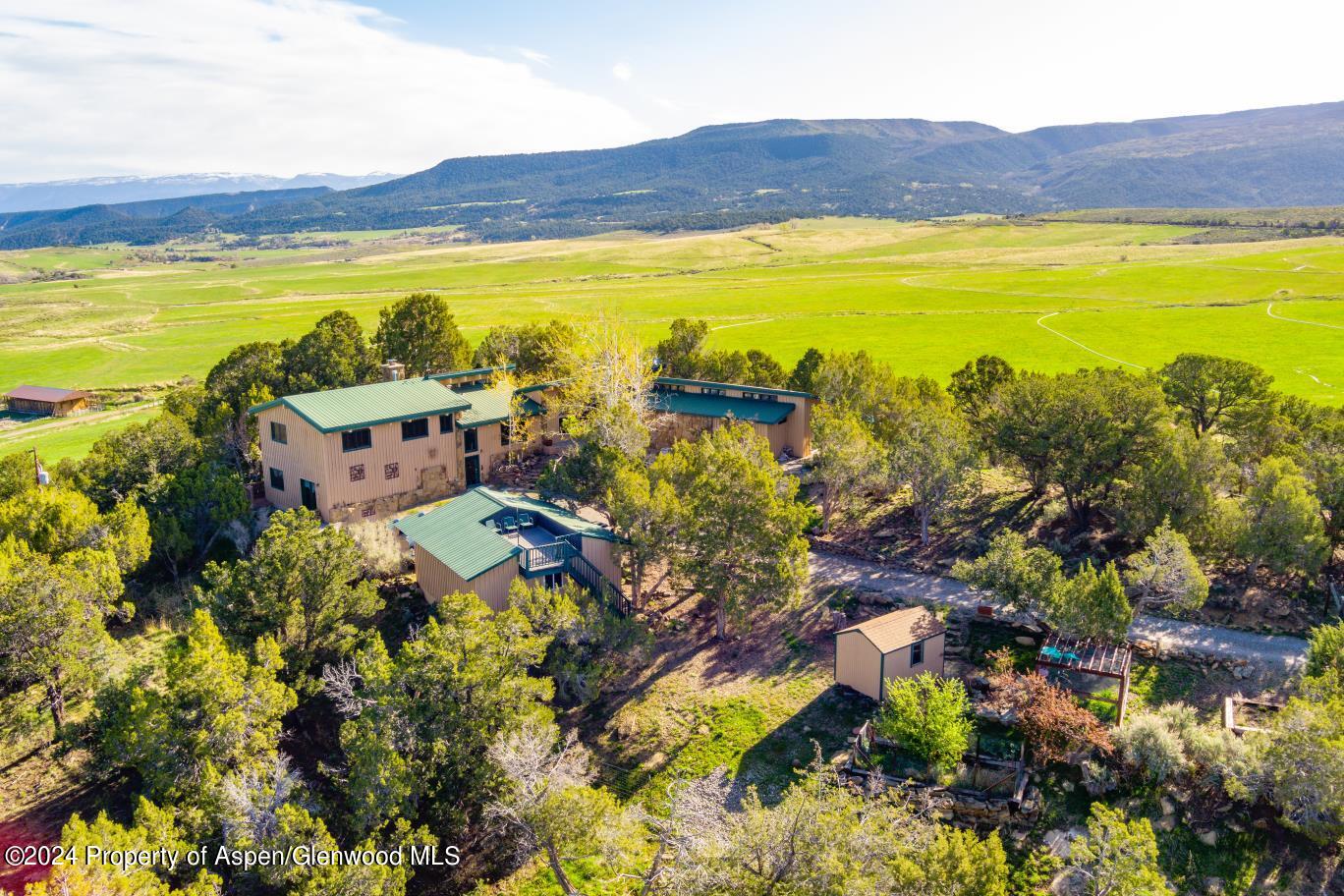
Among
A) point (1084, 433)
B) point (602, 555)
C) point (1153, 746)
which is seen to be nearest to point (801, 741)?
point (1153, 746)

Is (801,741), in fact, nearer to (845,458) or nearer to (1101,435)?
(845,458)

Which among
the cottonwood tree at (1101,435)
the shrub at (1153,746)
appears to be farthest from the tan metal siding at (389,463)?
the shrub at (1153,746)

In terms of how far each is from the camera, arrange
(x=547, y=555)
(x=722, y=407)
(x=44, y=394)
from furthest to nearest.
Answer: (x=44, y=394) < (x=722, y=407) < (x=547, y=555)

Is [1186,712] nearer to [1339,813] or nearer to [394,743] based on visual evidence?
[1339,813]

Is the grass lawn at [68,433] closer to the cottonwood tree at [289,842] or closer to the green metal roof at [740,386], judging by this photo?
the green metal roof at [740,386]

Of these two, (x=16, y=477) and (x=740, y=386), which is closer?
(x=16, y=477)
